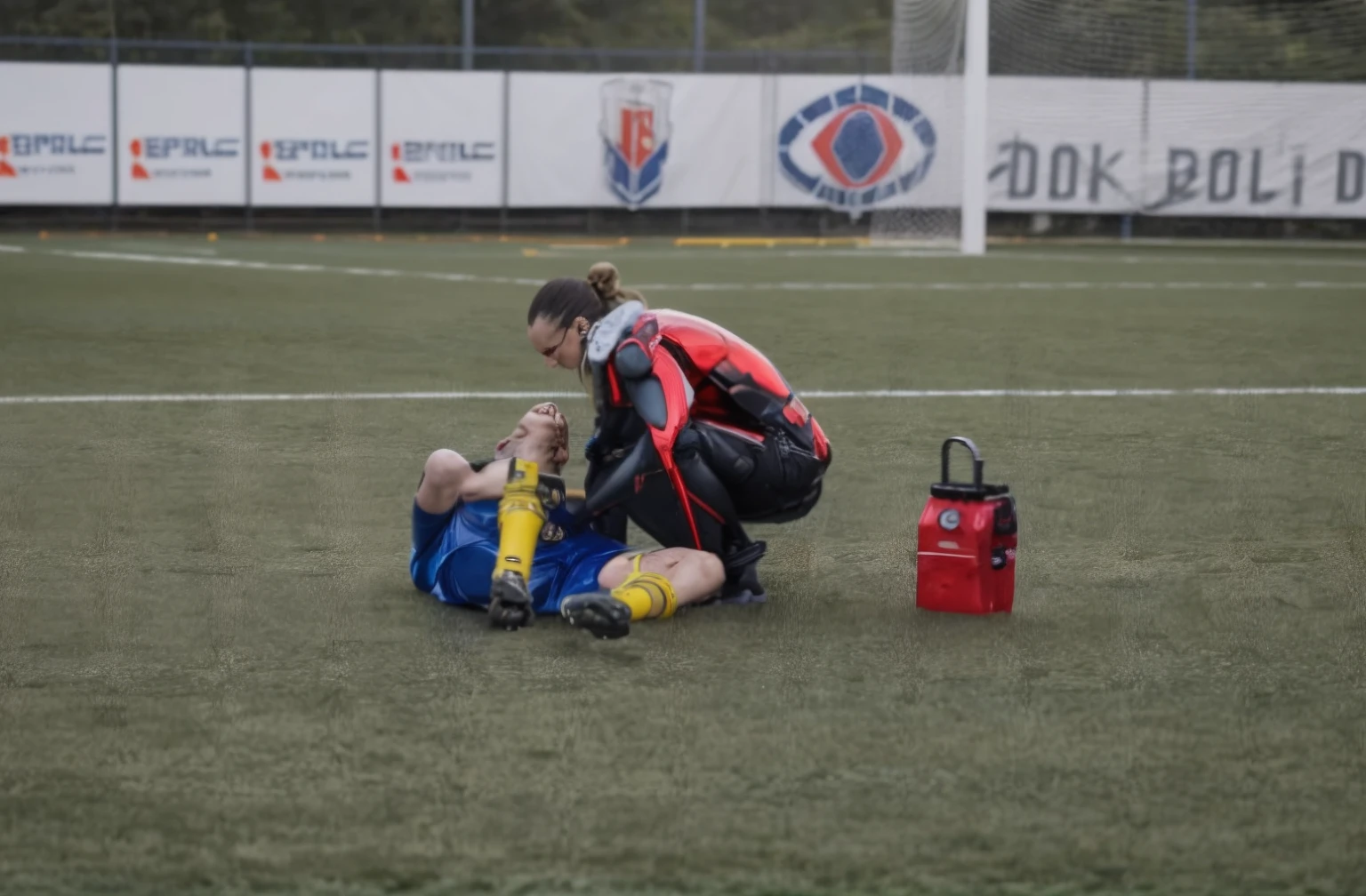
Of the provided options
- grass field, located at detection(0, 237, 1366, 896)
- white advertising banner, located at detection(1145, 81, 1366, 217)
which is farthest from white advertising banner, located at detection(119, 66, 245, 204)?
grass field, located at detection(0, 237, 1366, 896)

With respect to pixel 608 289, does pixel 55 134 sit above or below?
above

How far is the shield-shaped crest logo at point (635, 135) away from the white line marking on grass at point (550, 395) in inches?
693

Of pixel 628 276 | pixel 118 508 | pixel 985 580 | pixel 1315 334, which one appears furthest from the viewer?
pixel 628 276

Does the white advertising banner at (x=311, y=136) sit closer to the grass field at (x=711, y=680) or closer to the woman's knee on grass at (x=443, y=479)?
the grass field at (x=711, y=680)

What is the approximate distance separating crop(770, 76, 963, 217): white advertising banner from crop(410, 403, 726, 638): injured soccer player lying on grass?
21.3m

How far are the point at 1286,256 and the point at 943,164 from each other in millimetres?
4241

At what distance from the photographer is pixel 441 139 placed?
26.9 meters

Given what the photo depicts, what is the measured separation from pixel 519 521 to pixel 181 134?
22656mm

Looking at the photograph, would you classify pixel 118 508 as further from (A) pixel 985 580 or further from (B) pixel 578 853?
(B) pixel 578 853

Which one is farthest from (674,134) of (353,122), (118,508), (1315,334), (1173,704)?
(1173,704)

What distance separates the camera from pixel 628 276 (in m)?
18.4

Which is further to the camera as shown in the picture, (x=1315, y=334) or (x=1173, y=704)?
(x=1315, y=334)

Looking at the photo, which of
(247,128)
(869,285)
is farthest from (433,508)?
(247,128)

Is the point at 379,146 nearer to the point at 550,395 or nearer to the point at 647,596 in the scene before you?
the point at 550,395
